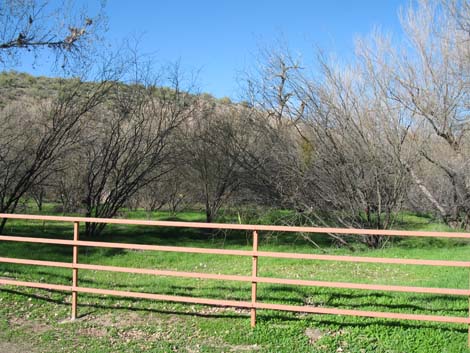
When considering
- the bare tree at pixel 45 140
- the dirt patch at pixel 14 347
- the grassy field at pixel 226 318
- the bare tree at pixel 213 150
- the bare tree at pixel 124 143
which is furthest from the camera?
the bare tree at pixel 213 150

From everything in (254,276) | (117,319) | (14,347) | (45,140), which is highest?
(45,140)

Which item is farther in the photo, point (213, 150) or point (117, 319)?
point (213, 150)

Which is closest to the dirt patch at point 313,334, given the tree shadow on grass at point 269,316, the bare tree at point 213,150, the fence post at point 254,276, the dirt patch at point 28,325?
the tree shadow on grass at point 269,316

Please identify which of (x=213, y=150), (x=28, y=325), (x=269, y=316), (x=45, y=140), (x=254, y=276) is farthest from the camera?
(x=213, y=150)

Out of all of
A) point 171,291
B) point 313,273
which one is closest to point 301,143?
point 313,273

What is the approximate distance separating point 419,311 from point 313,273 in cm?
309

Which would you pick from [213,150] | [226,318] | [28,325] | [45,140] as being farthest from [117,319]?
[213,150]

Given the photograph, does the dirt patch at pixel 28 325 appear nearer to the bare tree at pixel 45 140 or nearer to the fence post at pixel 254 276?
the fence post at pixel 254 276

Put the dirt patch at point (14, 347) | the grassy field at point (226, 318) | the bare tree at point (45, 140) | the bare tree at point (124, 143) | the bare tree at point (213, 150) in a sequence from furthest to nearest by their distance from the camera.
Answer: the bare tree at point (213, 150)
the bare tree at point (124, 143)
the bare tree at point (45, 140)
the dirt patch at point (14, 347)
the grassy field at point (226, 318)

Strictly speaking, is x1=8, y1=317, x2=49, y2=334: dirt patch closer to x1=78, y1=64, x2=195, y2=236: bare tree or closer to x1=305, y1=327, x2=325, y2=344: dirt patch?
x1=305, y1=327, x2=325, y2=344: dirt patch

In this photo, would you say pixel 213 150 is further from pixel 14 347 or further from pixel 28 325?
pixel 14 347

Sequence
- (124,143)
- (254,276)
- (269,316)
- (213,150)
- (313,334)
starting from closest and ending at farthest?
(313,334) < (254,276) < (269,316) < (124,143) < (213,150)

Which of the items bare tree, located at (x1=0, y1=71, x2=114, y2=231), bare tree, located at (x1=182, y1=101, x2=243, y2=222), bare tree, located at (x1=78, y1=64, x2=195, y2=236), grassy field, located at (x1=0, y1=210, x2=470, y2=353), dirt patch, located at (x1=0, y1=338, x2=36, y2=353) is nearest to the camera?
grassy field, located at (x1=0, y1=210, x2=470, y2=353)

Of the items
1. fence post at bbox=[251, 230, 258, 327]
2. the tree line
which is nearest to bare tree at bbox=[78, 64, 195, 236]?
the tree line
